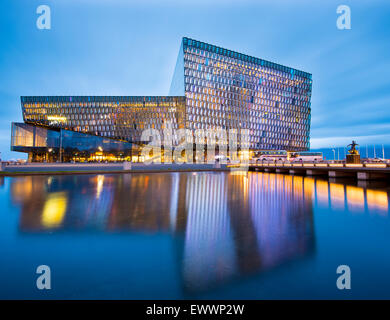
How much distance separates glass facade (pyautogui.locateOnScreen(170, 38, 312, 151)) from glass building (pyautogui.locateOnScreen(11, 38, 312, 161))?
35 centimetres

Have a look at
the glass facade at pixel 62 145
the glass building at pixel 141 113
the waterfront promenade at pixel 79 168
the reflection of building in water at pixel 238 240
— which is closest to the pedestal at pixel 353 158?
the waterfront promenade at pixel 79 168

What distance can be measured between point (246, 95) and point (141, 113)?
135 feet

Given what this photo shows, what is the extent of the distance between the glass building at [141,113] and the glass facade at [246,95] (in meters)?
0.35

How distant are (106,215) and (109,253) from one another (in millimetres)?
3313

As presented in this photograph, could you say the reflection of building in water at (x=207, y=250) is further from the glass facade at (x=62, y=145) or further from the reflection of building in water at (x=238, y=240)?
the glass facade at (x=62, y=145)

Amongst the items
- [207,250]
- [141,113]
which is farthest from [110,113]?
[207,250]

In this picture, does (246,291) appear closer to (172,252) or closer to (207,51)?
(172,252)

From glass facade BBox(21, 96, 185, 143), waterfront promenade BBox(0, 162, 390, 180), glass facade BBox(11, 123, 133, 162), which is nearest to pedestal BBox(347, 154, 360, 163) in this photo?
waterfront promenade BBox(0, 162, 390, 180)

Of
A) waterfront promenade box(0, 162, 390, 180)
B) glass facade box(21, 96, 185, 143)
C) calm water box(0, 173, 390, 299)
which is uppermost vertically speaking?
glass facade box(21, 96, 185, 143)

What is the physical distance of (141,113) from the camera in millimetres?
71250

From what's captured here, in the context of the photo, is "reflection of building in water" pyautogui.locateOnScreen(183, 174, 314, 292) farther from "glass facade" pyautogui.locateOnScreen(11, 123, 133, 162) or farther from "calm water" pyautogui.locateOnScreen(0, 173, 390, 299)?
"glass facade" pyautogui.locateOnScreen(11, 123, 133, 162)

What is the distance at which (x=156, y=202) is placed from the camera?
9734 mm

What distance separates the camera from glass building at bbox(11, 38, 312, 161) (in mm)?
67312

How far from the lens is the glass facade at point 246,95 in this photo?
2692 inches
